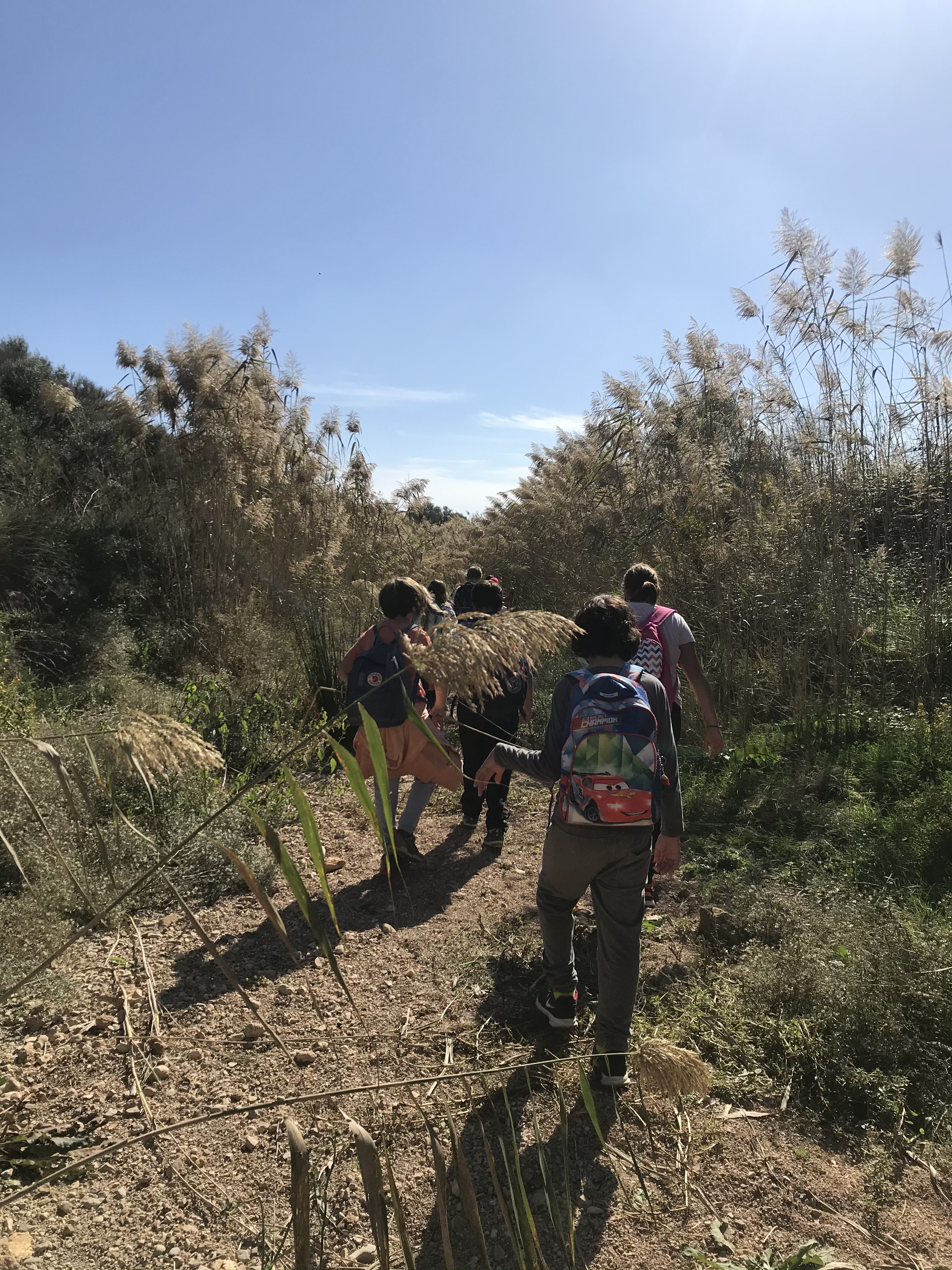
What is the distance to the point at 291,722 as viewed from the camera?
6867 millimetres

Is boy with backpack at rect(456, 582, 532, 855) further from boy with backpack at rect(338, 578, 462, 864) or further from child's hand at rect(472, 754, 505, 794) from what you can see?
child's hand at rect(472, 754, 505, 794)

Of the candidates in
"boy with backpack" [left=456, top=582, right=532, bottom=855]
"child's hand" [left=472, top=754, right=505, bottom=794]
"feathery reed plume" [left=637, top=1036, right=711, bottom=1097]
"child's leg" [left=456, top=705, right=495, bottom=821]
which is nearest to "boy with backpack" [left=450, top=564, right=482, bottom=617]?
"boy with backpack" [left=456, top=582, right=532, bottom=855]

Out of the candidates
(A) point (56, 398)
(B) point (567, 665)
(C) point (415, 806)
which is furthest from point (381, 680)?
(A) point (56, 398)

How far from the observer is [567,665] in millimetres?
9062

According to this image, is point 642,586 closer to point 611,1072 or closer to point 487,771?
point 487,771

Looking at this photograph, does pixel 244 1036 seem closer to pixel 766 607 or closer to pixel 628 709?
pixel 628 709

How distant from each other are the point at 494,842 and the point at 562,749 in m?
2.65

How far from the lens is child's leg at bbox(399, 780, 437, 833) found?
4.88 meters

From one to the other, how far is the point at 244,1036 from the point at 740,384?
7.58 meters

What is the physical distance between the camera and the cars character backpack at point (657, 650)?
13.3ft

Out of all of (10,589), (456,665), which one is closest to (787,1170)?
(456,665)

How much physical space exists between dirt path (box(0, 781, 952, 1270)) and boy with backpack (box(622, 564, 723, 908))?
1234 millimetres

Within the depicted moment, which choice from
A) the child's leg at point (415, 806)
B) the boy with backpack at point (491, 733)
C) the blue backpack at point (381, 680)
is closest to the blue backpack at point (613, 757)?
the blue backpack at point (381, 680)

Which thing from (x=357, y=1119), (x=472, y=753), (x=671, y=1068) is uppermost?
(x=472, y=753)
